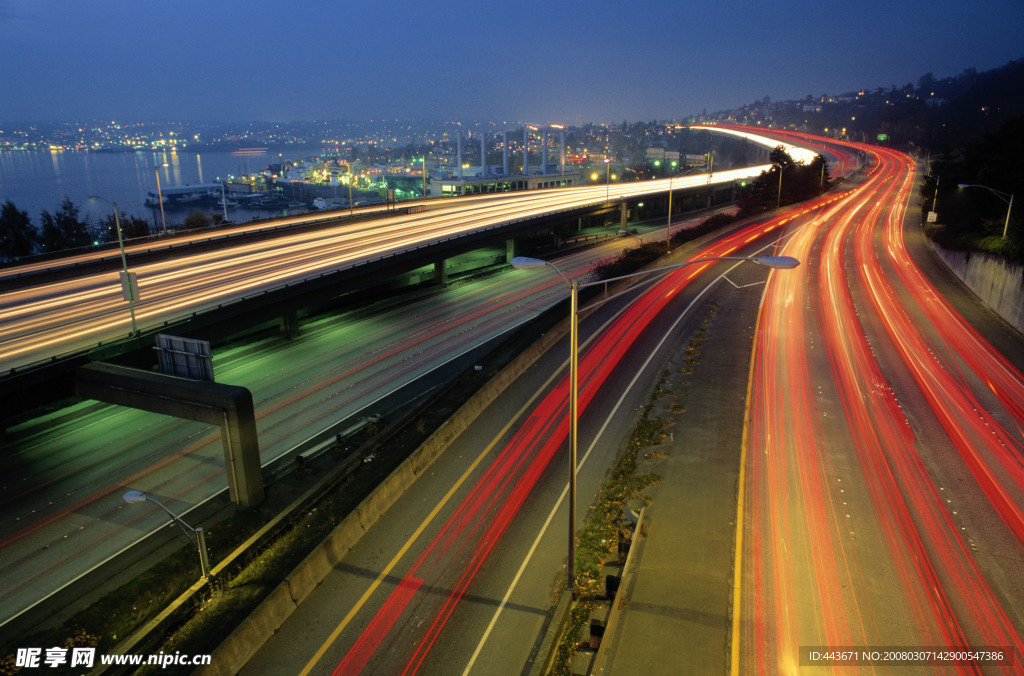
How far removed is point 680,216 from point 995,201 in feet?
147

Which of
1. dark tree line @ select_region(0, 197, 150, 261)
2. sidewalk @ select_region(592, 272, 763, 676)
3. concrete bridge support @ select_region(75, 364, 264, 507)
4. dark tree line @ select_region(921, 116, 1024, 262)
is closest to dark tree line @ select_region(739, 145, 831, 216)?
dark tree line @ select_region(921, 116, 1024, 262)

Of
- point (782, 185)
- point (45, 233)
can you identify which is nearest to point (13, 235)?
point (45, 233)

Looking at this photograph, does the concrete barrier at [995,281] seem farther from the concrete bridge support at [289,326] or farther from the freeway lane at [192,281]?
the concrete bridge support at [289,326]

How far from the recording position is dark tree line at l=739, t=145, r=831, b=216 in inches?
3372

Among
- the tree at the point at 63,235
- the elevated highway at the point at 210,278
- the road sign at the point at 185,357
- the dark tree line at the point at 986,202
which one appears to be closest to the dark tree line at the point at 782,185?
the dark tree line at the point at 986,202

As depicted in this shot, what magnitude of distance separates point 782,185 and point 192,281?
281 feet

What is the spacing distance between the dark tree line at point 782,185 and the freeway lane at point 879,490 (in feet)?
179

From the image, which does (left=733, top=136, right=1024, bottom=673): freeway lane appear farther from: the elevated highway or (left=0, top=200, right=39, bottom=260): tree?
(left=0, top=200, right=39, bottom=260): tree

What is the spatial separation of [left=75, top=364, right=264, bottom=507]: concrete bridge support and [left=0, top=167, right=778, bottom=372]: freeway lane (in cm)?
339

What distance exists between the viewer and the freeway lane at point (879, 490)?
12789mm

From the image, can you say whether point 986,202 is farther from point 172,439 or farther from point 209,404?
point 172,439

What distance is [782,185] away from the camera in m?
88.8

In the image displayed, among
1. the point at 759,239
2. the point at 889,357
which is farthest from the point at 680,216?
the point at 889,357

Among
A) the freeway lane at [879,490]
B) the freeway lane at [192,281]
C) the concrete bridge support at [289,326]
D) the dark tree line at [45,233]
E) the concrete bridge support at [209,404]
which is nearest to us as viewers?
the freeway lane at [879,490]
